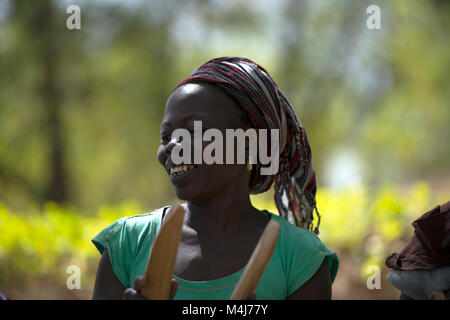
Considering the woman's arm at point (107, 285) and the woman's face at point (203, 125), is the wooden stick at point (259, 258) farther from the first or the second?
the woman's arm at point (107, 285)

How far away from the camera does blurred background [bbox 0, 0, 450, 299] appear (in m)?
10.0

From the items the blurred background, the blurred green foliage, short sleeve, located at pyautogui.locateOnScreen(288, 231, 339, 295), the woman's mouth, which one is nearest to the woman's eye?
the woman's mouth

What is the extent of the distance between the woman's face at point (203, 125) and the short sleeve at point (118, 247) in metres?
0.29

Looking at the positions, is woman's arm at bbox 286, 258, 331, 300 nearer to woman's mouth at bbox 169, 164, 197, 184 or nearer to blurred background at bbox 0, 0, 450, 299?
woman's mouth at bbox 169, 164, 197, 184

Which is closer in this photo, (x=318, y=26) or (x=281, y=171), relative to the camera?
(x=281, y=171)

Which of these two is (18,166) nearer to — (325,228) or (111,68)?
(111,68)

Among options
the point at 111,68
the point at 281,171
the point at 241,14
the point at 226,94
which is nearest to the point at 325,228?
the point at 281,171

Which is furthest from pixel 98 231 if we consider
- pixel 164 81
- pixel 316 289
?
pixel 164 81

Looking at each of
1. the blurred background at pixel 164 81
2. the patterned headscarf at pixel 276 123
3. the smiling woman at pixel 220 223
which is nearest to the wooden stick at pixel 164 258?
the smiling woman at pixel 220 223

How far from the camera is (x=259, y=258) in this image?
1.55 m

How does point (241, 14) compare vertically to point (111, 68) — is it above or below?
above

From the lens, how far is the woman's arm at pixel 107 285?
196 cm
